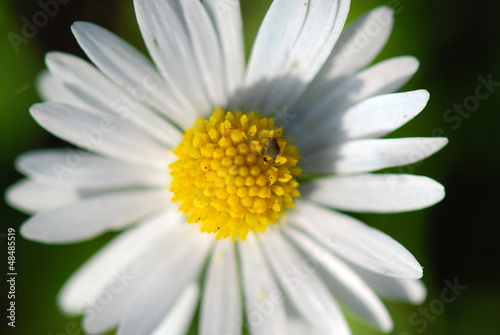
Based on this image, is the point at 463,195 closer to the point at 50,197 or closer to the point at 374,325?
the point at 374,325

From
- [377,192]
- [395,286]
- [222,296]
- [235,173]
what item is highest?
[235,173]

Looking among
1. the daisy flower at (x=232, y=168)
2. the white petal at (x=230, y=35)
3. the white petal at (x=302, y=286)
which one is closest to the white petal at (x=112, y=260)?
the daisy flower at (x=232, y=168)

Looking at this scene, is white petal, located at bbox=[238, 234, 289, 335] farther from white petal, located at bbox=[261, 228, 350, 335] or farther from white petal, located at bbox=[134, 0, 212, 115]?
white petal, located at bbox=[134, 0, 212, 115]

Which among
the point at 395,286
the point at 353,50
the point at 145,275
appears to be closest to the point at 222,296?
the point at 145,275

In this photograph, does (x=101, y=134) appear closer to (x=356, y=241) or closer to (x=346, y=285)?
(x=356, y=241)

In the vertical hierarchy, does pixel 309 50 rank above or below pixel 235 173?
above

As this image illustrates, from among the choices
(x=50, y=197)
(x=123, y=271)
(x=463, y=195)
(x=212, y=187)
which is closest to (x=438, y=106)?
(x=463, y=195)

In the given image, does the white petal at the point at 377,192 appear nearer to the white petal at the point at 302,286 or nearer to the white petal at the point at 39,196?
the white petal at the point at 302,286
